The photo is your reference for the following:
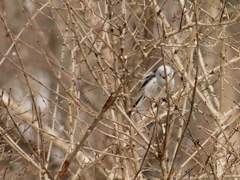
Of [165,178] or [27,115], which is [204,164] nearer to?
[165,178]

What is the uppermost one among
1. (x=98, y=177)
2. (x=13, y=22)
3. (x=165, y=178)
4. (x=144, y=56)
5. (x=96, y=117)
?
(x=13, y=22)

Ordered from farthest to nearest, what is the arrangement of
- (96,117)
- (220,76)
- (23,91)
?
(23,91), (220,76), (96,117)

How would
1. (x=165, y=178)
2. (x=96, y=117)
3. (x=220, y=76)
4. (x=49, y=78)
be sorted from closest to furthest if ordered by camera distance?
1. (x=96, y=117)
2. (x=165, y=178)
3. (x=220, y=76)
4. (x=49, y=78)

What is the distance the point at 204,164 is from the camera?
13.5ft

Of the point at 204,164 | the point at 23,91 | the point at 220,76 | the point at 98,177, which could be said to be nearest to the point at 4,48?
the point at 23,91

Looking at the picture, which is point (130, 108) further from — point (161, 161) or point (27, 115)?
point (27, 115)

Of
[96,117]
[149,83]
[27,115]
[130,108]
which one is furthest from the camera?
[27,115]

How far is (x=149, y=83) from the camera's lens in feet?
23.9

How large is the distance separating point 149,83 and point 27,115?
6.16 feet

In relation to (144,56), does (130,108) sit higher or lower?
lower

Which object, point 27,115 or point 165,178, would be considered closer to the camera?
point 165,178

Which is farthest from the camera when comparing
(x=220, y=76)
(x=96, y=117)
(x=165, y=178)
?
(x=220, y=76)

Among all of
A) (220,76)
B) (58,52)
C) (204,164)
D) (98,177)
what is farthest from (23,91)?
(204,164)

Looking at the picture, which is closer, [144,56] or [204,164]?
[144,56]
